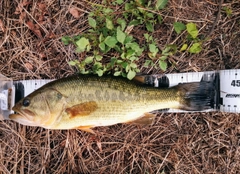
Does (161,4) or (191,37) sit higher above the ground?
(161,4)

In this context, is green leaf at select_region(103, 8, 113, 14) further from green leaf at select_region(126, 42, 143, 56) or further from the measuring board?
the measuring board

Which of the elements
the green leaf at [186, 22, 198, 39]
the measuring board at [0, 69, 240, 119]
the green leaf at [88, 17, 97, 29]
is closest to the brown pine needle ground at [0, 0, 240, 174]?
the measuring board at [0, 69, 240, 119]

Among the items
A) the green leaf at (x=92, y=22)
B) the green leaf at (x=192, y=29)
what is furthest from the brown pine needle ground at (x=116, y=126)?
the green leaf at (x=92, y=22)

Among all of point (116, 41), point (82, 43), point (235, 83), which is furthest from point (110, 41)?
point (235, 83)

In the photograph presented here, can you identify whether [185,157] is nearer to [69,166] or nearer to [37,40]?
[69,166]

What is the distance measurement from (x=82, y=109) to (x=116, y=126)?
2.13ft

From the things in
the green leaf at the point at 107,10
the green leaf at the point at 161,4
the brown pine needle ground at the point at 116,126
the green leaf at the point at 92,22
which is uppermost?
the green leaf at the point at 161,4

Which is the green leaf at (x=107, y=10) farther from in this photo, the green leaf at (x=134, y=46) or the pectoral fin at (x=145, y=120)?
the pectoral fin at (x=145, y=120)

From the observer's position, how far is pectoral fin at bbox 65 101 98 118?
11.6ft

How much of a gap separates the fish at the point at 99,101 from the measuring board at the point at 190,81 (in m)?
0.16

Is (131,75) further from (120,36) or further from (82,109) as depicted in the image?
(82,109)

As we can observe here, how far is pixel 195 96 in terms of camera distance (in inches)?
144

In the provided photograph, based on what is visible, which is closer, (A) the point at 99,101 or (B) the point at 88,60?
(A) the point at 99,101

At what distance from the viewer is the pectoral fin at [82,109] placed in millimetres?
3545
